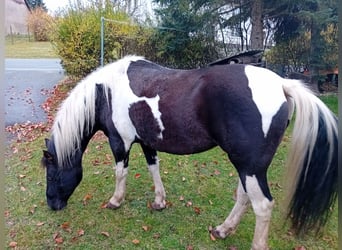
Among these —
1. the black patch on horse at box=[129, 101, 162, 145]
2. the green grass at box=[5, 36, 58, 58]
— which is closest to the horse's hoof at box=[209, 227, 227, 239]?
the black patch on horse at box=[129, 101, 162, 145]

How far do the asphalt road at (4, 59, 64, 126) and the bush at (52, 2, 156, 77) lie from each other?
292 mm

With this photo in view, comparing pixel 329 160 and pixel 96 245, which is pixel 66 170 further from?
pixel 329 160

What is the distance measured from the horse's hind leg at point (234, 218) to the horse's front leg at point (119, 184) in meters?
0.73

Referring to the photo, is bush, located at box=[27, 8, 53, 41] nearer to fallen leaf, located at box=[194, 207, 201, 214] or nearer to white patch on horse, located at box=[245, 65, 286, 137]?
white patch on horse, located at box=[245, 65, 286, 137]

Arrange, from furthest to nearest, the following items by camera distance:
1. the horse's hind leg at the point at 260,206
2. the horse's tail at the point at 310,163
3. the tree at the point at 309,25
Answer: the tree at the point at 309,25 < the horse's hind leg at the point at 260,206 < the horse's tail at the point at 310,163

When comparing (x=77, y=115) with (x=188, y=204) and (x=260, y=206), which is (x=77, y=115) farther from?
(x=260, y=206)

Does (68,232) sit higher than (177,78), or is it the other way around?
(177,78)

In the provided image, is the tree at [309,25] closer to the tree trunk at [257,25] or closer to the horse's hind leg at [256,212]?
the tree trunk at [257,25]

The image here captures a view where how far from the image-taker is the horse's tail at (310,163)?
4.64 feet

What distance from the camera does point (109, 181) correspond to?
107 inches

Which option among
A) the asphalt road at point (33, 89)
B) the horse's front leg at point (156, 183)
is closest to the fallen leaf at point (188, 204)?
the horse's front leg at point (156, 183)

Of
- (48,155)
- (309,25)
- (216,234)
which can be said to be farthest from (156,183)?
(309,25)

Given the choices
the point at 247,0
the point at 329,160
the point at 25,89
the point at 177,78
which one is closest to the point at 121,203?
the point at 177,78

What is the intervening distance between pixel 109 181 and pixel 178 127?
4.10ft
